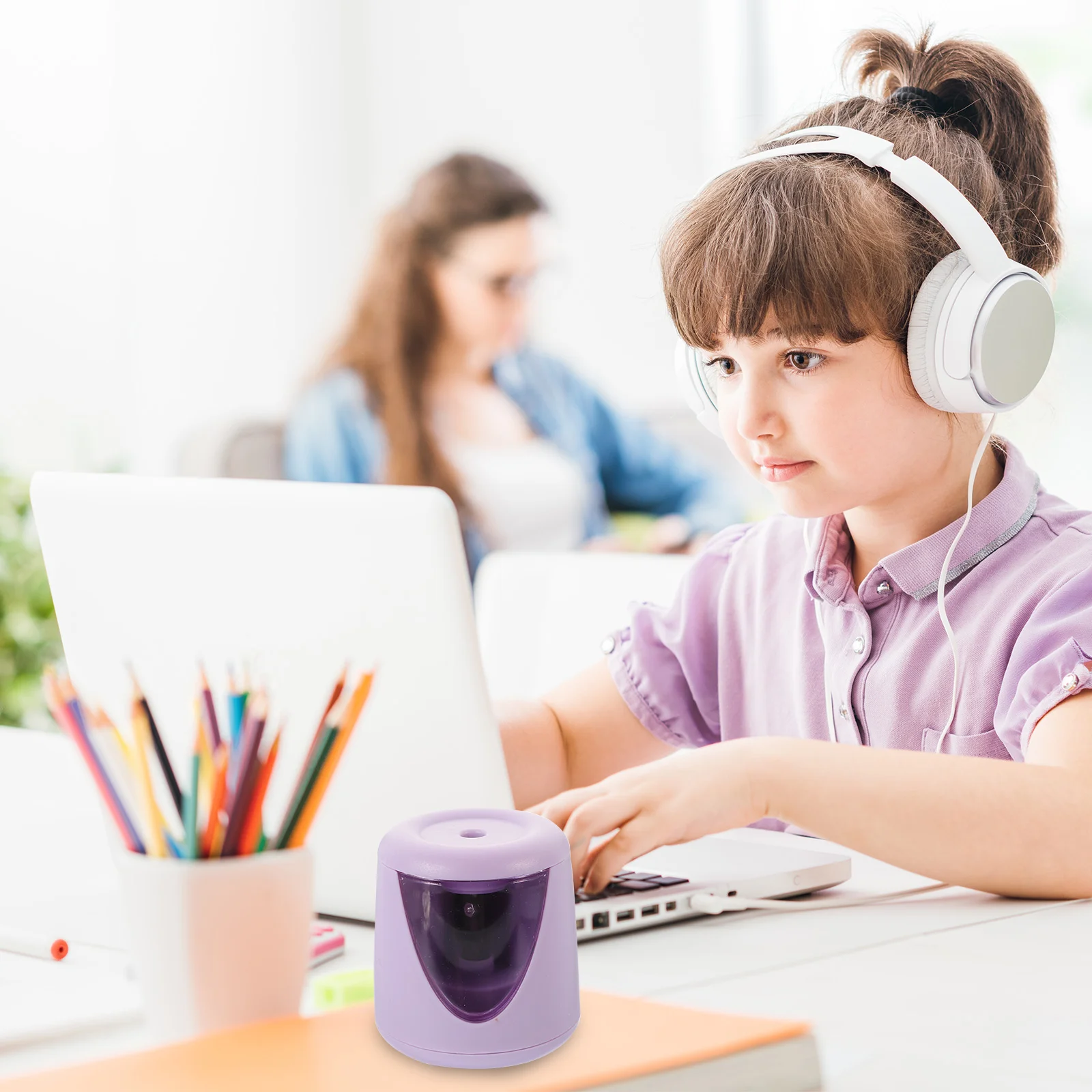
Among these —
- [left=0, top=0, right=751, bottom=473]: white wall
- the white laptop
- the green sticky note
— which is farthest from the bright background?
the green sticky note

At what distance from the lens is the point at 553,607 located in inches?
55.2

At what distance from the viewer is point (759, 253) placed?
2.84ft

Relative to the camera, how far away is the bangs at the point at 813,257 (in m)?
0.86

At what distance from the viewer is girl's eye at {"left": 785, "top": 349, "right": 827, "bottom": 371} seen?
879mm

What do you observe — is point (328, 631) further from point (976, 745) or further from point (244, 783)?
point (976, 745)

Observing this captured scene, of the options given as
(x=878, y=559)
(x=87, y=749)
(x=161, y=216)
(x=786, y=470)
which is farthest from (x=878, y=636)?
(x=161, y=216)

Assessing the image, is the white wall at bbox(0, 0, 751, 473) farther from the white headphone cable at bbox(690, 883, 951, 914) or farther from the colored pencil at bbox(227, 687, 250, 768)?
the colored pencil at bbox(227, 687, 250, 768)

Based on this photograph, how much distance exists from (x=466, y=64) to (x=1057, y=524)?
10.1 ft

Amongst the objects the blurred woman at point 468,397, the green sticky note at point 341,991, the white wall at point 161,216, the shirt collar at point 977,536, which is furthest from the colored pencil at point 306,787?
the white wall at point 161,216

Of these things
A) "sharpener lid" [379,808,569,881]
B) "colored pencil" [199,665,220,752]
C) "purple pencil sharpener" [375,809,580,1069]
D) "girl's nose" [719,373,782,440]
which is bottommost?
"purple pencil sharpener" [375,809,580,1069]

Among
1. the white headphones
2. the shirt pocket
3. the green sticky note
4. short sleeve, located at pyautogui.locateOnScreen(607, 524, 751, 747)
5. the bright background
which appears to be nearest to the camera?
the green sticky note

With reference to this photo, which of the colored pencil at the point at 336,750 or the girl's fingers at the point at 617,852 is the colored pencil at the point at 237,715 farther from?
the girl's fingers at the point at 617,852

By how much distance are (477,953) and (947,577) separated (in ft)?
1.86

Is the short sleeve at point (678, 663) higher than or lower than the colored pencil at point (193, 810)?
lower
